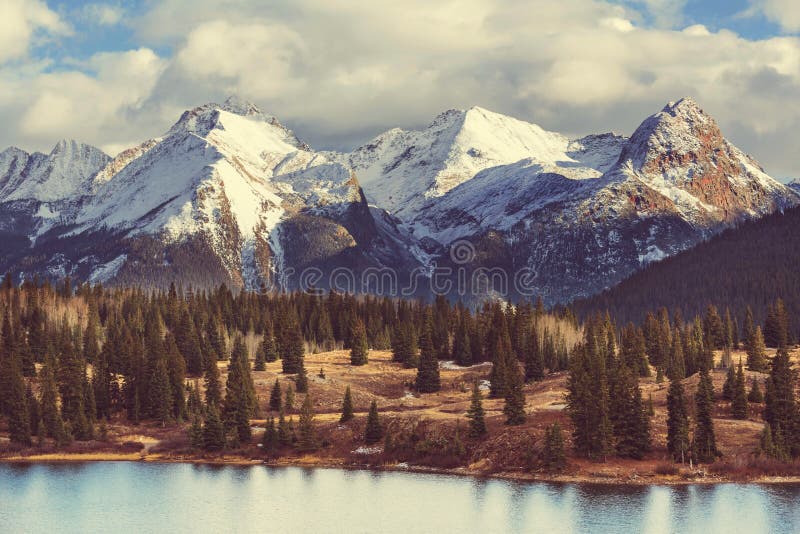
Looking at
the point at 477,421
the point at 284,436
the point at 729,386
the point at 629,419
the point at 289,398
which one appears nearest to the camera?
the point at 629,419

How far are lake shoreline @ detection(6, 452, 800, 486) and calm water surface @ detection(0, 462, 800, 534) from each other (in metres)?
2.88

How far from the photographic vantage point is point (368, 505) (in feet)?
393

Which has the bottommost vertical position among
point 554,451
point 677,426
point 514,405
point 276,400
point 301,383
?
point 554,451

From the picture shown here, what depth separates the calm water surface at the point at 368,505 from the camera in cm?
10969

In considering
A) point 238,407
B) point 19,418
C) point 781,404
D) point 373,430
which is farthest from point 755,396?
point 19,418

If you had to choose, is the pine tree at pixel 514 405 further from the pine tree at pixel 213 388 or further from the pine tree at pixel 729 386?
the pine tree at pixel 213 388

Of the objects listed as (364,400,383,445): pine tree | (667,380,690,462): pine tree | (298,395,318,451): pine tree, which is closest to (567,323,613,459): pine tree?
(667,380,690,462): pine tree

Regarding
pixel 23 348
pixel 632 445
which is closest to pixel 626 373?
pixel 632 445

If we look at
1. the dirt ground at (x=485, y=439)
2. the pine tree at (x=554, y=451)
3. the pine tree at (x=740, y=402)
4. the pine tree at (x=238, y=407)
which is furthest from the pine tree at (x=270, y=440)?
the pine tree at (x=740, y=402)

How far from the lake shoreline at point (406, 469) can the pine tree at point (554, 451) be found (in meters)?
1.19

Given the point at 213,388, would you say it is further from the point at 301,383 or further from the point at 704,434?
the point at 704,434

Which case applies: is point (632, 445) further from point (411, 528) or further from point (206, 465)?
point (206, 465)

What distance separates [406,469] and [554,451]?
66.4ft

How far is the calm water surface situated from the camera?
360 ft
